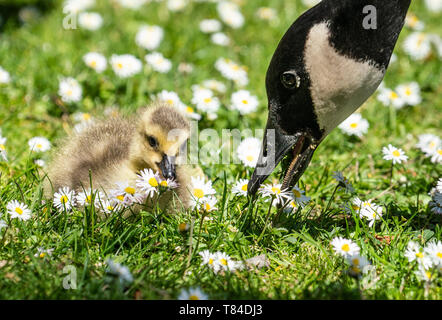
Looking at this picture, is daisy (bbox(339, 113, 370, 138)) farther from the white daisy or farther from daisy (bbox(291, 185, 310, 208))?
daisy (bbox(291, 185, 310, 208))

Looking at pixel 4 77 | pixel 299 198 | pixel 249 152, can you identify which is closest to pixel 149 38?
pixel 4 77

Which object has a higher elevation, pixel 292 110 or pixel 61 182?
pixel 292 110

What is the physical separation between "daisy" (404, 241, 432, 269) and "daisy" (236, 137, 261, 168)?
1.35 metres

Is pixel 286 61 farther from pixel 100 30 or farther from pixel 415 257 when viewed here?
pixel 100 30

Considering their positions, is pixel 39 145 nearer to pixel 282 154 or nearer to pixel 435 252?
pixel 282 154

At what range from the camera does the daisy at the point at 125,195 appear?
125 inches

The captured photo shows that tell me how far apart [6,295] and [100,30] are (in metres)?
4.37

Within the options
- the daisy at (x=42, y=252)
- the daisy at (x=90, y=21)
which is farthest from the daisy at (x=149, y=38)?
the daisy at (x=42, y=252)

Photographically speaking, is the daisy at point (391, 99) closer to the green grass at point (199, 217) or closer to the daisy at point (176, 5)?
the green grass at point (199, 217)

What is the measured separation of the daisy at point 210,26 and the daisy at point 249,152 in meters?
2.65

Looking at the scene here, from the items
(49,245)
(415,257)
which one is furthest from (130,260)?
(415,257)

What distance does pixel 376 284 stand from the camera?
9.31ft

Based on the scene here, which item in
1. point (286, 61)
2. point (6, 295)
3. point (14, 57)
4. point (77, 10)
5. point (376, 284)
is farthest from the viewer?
point (77, 10)

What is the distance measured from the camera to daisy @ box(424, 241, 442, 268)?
111 inches
